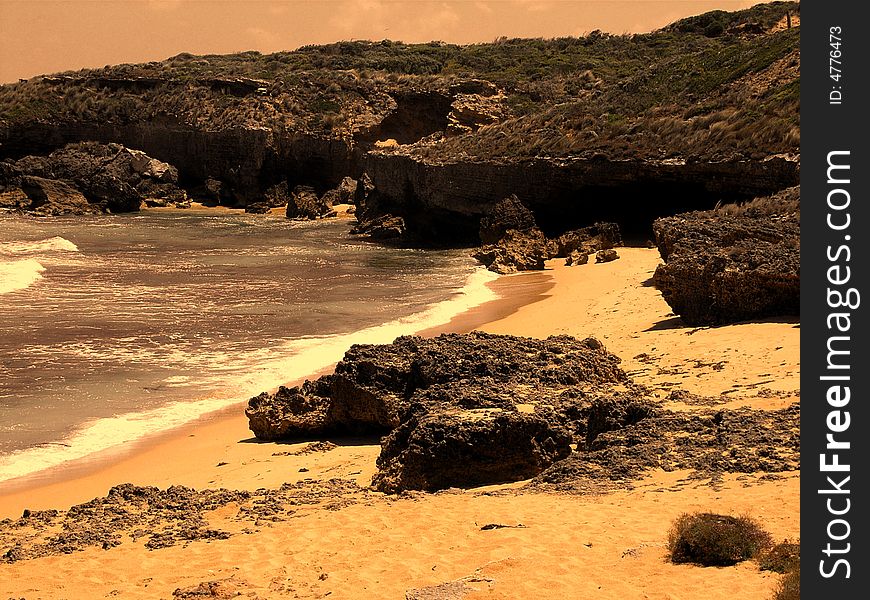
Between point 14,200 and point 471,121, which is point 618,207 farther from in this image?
point 14,200

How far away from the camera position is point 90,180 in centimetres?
5597

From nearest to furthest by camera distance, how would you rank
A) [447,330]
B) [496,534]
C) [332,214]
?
[496,534] → [447,330] → [332,214]

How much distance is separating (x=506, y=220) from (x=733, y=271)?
59.4 feet

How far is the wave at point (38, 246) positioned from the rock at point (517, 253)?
49.4ft

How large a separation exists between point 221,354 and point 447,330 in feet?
14.7

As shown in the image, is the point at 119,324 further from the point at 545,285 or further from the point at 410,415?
the point at 410,415

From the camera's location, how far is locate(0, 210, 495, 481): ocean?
14.4m

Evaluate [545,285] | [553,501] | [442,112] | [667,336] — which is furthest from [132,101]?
[553,501]

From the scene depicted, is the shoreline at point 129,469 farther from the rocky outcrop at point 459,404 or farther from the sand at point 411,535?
the rocky outcrop at point 459,404

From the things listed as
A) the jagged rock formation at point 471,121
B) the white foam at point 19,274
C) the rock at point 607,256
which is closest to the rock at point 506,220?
the jagged rock formation at point 471,121

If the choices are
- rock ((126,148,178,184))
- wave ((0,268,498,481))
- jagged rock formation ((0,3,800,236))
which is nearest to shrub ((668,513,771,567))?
wave ((0,268,498,481))

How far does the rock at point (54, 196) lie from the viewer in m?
52.7

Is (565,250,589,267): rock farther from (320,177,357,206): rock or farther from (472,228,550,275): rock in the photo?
(320,177,357,206): rock

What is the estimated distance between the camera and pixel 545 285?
26.0 meters
